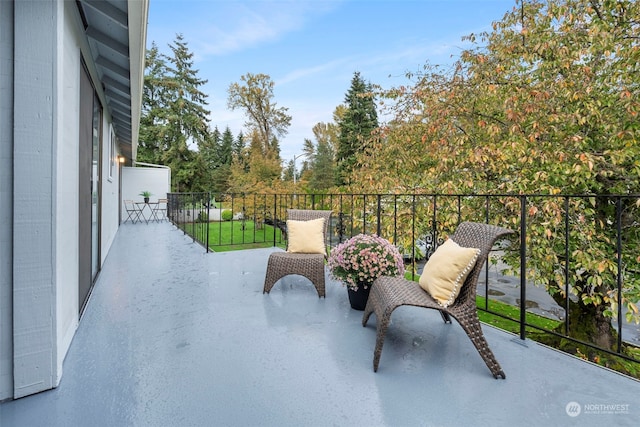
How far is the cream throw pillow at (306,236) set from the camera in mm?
3576

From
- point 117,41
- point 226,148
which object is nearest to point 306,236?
point 117,41

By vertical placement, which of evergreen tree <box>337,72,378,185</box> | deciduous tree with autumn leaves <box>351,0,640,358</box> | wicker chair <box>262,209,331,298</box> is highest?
evergreen tree <box>337,72,378,185</box>

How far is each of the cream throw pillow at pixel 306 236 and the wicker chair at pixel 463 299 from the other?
1314 millimetres

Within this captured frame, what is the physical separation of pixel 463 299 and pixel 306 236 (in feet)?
6.29

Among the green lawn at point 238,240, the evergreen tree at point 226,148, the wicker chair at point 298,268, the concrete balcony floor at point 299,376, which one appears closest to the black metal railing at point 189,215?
the green lawn at point 238,240

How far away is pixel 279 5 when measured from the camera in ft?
26.2

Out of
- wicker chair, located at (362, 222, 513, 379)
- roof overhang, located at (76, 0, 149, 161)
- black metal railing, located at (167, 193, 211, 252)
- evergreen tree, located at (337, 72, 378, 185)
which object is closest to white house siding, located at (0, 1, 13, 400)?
roof overhang, located at (76, 0, 149, 161)

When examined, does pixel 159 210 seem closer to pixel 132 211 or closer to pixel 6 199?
pixel 132 211

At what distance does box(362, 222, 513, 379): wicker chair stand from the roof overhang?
2.35 m

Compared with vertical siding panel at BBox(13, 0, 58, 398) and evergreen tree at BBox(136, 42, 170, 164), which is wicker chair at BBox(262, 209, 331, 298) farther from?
evergreen tree at BBox(136, 42, 170, 164)

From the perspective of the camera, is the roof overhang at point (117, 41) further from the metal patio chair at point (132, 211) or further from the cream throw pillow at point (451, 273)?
the metal patio chair at point (132, 211)

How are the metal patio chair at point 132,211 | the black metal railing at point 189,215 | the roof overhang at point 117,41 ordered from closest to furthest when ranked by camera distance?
the roof overhang at point 117,41, the black metal railing at point 189,215, the metal patio chair at point 132,211

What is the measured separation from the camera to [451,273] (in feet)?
6.48

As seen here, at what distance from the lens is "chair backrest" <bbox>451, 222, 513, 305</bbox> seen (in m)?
1.95
